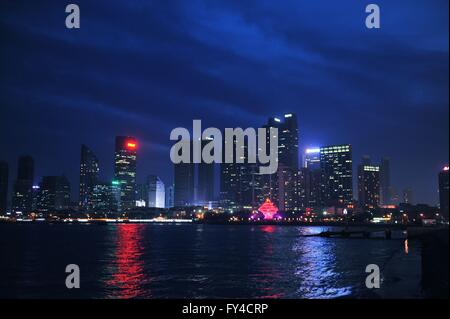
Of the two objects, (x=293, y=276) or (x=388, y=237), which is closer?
(x=293, y=276)

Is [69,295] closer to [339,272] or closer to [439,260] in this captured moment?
[339,272]

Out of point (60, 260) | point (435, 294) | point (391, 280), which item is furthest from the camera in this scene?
point (60, 260)

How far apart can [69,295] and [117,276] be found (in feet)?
40.1

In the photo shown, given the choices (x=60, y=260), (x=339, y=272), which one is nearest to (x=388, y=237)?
(x=339, y=272)

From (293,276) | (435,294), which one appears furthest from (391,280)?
(293,276)

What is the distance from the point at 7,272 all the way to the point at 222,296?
3193cm

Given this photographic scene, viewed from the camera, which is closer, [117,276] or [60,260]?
[117,276]

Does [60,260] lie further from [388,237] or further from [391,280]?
[388,237]

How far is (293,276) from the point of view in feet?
169
